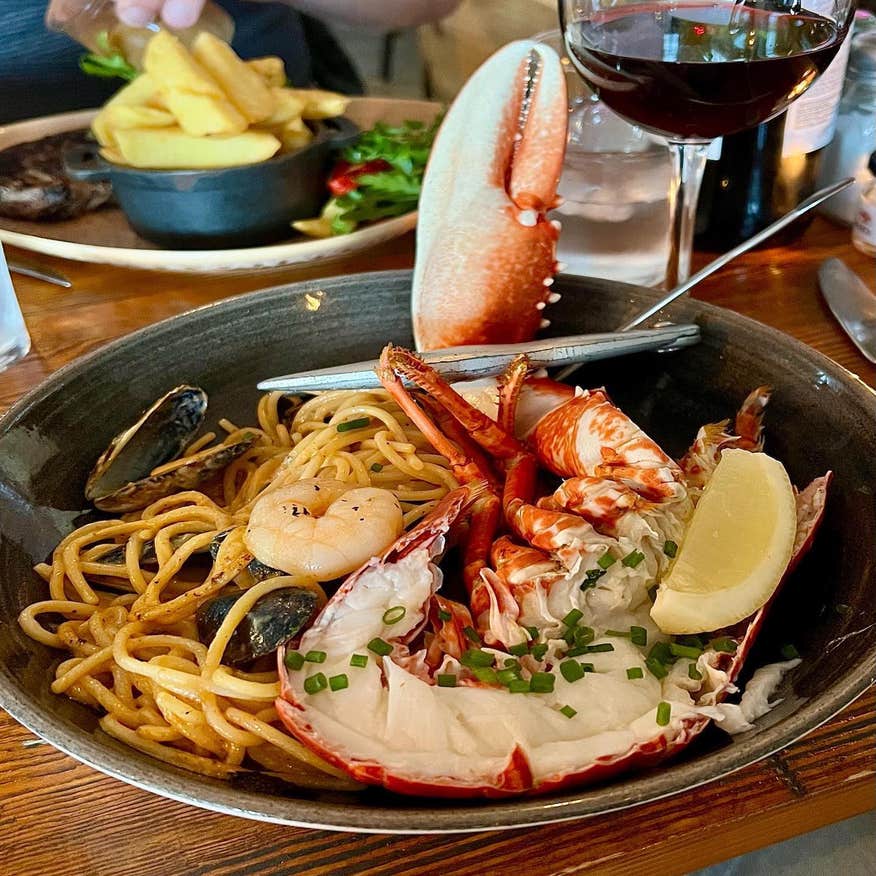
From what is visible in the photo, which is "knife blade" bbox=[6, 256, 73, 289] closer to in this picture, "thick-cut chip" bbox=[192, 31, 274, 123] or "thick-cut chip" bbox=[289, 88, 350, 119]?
"thick-cut chip" bbox=[192, 31, 274, 123]

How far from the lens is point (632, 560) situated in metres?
0.87

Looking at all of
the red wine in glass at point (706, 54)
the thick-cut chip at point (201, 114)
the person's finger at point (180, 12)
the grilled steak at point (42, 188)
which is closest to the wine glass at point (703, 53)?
the red wine in glass at point (706, 54)

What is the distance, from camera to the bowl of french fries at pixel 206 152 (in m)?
1.69

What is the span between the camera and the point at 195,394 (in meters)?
1.25

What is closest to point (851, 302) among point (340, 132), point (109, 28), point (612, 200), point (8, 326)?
point (612, 200)

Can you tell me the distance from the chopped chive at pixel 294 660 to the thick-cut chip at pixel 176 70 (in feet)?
4.19

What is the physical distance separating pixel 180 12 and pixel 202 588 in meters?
1.73

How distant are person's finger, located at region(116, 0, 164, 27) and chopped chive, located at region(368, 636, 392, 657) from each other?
6.37 feet

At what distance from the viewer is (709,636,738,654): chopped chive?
0.80 m

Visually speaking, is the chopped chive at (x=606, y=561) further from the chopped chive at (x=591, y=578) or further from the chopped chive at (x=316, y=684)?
the chopped chive at (x=316, y=684)

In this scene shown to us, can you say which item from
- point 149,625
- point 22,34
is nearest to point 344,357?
point 149,625

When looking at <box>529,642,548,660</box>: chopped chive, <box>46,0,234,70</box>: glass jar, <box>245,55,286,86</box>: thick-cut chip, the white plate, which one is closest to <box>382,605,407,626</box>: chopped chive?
<box>529,642,548,660</box>: chopped chive

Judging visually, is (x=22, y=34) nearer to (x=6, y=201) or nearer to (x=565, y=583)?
(x=6, y=201)

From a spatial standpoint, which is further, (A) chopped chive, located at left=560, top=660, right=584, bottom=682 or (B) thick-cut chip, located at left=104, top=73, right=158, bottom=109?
(B) thick-cut chip, located at left=104, top=73, right=158, bottom=109
